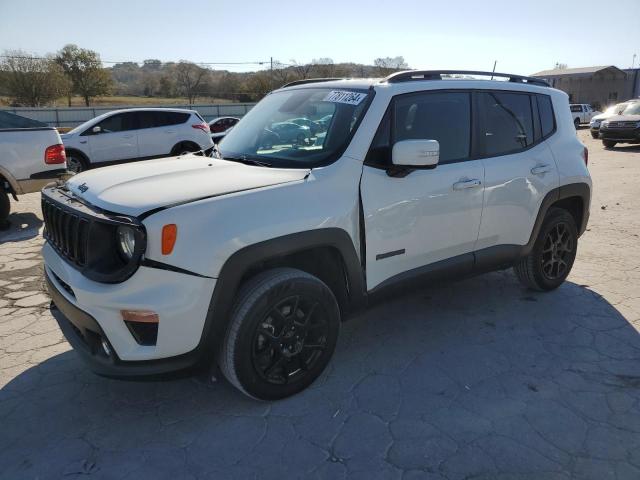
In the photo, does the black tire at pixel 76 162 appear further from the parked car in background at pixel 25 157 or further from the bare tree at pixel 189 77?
the bare tree at pixel 189 77

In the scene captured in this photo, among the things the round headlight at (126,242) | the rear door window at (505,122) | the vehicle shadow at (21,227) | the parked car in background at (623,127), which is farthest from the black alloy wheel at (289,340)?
the parked car in background at (623,127)

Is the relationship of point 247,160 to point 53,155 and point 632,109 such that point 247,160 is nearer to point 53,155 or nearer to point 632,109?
point 53,155

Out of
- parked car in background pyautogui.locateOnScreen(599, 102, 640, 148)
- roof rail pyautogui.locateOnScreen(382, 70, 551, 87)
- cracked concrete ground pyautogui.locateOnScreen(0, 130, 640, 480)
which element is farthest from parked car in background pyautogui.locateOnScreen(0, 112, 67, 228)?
parked car in background pyautogui.locateOnScreen(599, 102, 640, 148)

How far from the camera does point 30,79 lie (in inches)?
1668

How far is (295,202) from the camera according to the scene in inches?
105

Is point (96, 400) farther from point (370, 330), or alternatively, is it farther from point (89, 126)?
point (89, 126)

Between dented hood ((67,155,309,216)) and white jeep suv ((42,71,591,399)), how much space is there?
0.02 meters

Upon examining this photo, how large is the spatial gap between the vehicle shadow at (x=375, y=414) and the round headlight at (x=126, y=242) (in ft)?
2.47

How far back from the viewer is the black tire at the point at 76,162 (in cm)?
1138

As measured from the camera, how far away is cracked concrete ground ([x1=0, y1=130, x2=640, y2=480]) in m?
2.39

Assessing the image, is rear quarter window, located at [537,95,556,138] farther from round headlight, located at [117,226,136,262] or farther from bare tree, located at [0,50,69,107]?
bare tree, located at [0,50,69,107]

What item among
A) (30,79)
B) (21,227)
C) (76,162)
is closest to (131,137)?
(76,162)

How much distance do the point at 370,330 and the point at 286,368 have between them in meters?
1.11

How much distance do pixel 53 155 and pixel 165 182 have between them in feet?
17.5
